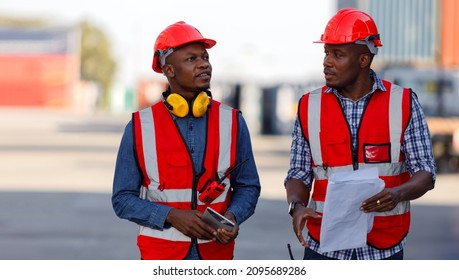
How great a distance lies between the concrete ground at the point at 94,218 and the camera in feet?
39.0

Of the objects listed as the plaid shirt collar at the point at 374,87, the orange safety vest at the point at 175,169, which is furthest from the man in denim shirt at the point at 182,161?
the plaid shirt collar at the point at 374,87

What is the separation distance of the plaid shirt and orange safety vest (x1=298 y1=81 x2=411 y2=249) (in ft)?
0.08

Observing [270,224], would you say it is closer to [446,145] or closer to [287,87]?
[446,145]

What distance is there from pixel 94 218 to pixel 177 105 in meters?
10.7

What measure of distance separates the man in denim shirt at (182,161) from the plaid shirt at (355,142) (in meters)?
0.25

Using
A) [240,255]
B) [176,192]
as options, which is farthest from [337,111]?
[240,255]

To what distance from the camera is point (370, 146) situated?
470cm

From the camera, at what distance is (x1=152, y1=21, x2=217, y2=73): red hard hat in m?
4.61

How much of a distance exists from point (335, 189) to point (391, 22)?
41523 mm

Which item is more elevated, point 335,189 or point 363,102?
point 363,102

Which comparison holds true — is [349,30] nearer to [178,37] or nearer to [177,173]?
[178,37]

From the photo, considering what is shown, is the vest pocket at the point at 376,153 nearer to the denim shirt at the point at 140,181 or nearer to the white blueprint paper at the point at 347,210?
the white blueprint paper at the point at 347,210
